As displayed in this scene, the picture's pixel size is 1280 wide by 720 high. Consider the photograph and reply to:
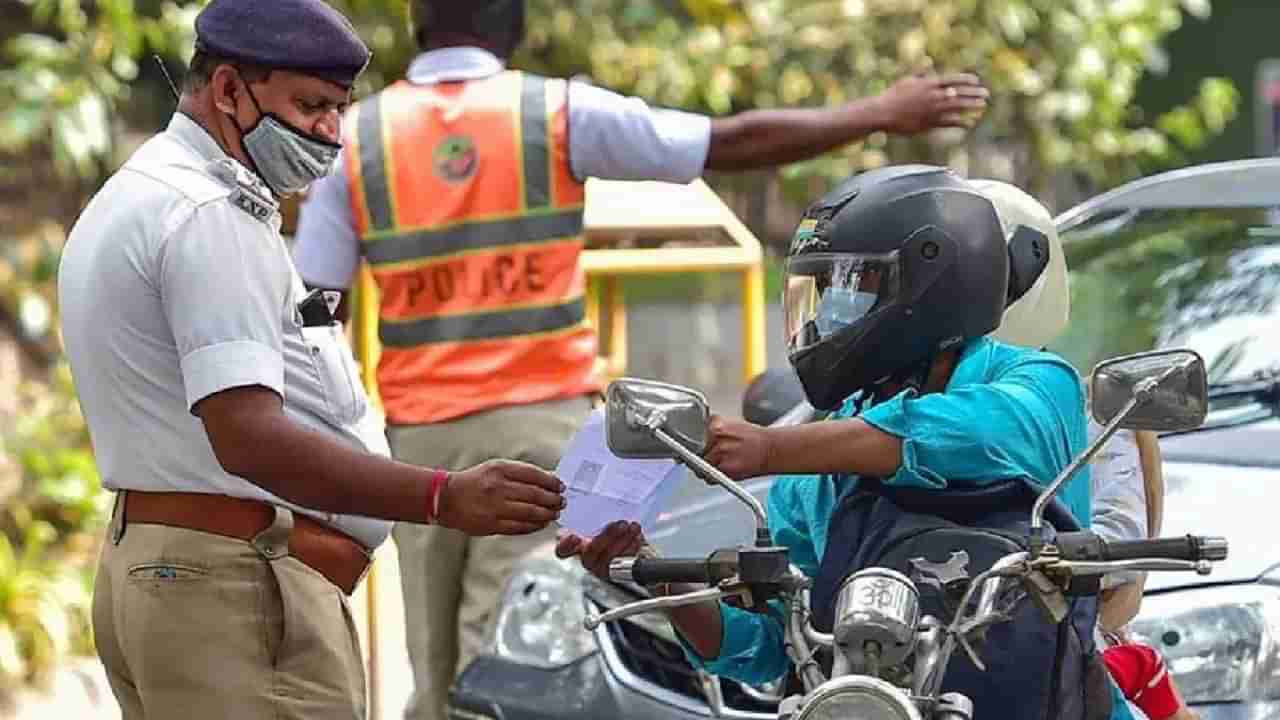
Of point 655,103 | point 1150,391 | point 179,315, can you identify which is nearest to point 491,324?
point 179,315

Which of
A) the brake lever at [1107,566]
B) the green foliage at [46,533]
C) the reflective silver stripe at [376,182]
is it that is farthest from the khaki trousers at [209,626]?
the green foliage at [46,533]

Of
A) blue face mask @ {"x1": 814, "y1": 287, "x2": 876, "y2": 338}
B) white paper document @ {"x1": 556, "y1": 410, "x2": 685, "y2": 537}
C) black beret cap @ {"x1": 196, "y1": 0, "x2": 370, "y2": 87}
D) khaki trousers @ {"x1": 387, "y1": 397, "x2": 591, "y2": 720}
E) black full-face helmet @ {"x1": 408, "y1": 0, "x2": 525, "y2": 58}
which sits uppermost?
black beret cap @ {"x1": 196, "y1": 0, "x2": 370, "y2": 87}

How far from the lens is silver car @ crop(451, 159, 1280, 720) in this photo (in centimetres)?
401

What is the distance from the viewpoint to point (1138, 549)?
110 inches

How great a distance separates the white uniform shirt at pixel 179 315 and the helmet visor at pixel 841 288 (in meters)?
0.80

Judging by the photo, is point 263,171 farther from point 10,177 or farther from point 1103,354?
point 10,177

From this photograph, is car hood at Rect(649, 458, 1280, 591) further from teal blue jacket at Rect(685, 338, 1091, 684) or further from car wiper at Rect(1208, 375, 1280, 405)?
teal blue jacket at Rect(685, 338, 1091, 684)

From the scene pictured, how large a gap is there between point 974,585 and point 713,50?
7743mm

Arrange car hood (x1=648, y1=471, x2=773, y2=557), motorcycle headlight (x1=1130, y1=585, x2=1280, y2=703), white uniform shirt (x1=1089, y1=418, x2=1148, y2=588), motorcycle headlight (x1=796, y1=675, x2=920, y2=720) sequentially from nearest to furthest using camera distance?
1. motorcycle headlight (x1=796, y1=675, x2=920, y2=720)
2. white uniform shirt (x1=1089, y1=418, x2=1148, y2=588)
3. motorcycle headlight (x1=1130, y1=585, x2=1280, y2=703)
4. car hood (x1=648, y1=471, x2=773, y2=557)

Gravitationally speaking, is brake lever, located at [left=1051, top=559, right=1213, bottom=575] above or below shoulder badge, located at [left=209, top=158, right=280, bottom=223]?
below

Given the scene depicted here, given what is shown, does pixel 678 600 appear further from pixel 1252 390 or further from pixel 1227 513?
pixel 1252 390

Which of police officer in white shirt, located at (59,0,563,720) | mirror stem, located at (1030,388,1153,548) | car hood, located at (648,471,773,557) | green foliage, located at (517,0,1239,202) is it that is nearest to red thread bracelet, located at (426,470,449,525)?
police officer in white shirt, located at (59,0,563,720)

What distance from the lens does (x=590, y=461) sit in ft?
10.4

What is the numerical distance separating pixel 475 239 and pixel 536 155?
0.23 metres
